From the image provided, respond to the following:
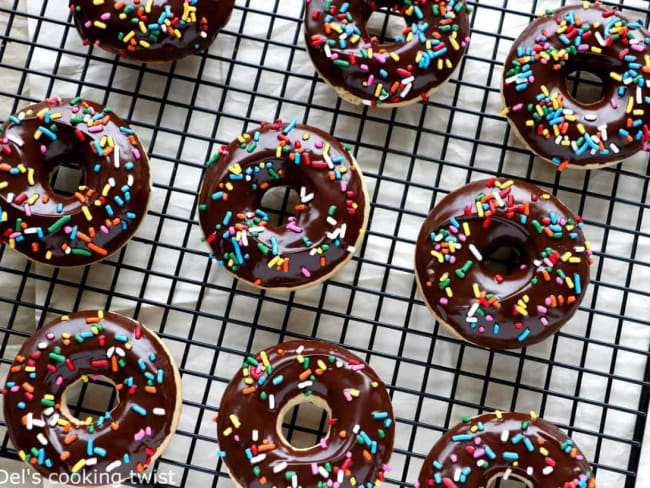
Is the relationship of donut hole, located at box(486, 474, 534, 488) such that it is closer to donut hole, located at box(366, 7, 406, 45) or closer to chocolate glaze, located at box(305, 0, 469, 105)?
chocolate glaze, located at box(305, 0, 469, 105)

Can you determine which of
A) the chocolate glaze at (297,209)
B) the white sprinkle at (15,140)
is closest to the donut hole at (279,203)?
the chocolate glaze at (297,209)

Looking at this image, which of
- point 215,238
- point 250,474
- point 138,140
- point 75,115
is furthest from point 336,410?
point 75,115

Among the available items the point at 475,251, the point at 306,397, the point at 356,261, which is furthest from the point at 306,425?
the point at 475,251

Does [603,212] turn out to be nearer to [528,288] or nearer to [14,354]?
[528,288]

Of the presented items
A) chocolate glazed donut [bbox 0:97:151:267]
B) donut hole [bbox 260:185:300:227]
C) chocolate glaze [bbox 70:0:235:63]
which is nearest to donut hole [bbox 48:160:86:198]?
chocolate glazed donut [bbox 0:97:151:267]

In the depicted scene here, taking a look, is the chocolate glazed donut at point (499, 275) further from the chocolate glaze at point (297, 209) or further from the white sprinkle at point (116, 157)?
the white sprinkle at point (116, 157)

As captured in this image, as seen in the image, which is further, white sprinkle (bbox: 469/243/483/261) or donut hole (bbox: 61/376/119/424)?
donut hole (bbox: 61/376/119/424)

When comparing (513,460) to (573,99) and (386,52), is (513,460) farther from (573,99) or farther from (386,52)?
(386,52)
